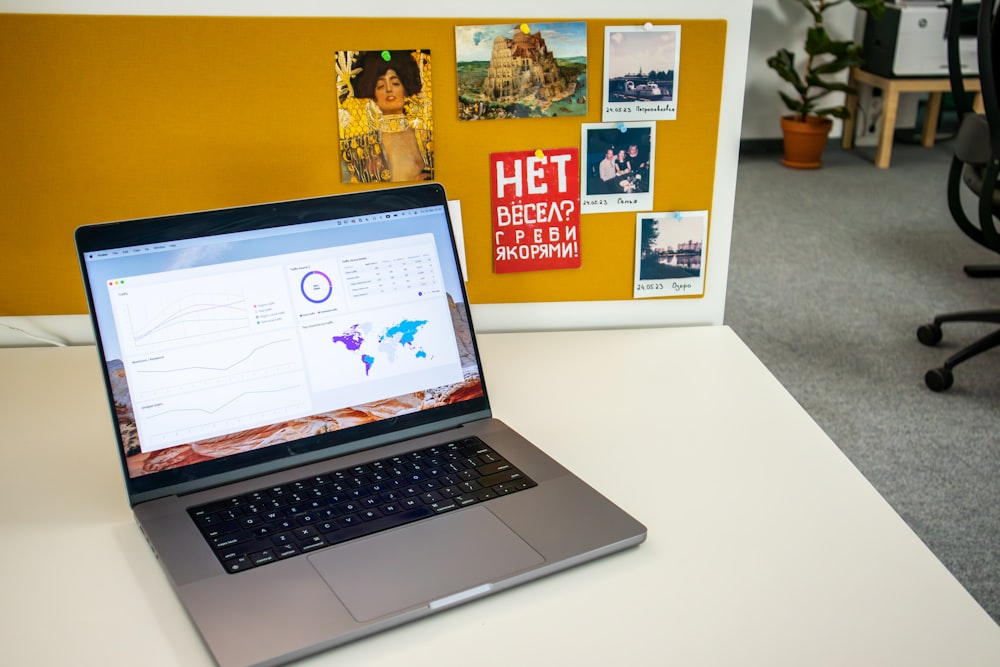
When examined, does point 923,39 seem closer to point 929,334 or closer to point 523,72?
point 929,334

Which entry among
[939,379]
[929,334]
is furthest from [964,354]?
[929,334]

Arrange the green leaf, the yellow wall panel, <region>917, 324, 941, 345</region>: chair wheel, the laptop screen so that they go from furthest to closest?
the green leaf, <region>917, 324, 941, 345</region>: chair wheel, the yellow wall panel, the laptop screen

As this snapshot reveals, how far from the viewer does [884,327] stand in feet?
8.64

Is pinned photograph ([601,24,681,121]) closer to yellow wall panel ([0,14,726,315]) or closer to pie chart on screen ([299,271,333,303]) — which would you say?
yellow wall panel ([0,14,726,315])

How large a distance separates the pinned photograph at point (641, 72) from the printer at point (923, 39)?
135 inches

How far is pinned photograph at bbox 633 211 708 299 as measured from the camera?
1.04 m

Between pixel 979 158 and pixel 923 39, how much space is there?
214 centimetres

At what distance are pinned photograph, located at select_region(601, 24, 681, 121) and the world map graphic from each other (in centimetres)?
35

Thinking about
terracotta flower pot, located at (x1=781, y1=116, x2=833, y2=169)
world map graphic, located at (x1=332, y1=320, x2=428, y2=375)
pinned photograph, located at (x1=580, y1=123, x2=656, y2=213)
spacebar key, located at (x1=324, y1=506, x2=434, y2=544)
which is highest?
pinned photograph, located at (x1=580, y1=123, x2=656, y2=213)

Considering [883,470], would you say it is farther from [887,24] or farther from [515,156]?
[887,24]

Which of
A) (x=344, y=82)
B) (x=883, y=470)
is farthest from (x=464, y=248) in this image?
(x=883, y=470)

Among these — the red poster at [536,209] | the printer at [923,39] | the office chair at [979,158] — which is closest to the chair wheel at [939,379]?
the office chair at [979,158]

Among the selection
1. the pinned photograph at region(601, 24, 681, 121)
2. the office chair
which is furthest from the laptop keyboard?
the office chair

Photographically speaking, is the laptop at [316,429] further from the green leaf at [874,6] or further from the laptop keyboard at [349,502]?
the green leaf at [874,6]
